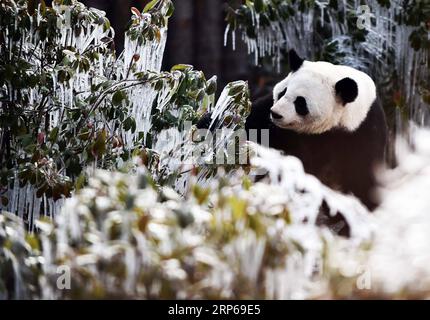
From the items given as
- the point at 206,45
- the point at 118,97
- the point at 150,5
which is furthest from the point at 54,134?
the point at 206,45

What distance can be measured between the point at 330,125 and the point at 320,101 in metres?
0.18

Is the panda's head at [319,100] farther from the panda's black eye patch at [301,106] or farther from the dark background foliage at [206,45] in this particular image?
the dark background foliage at [206,45]

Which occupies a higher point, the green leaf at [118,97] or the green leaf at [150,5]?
the green leaf at [150,5]

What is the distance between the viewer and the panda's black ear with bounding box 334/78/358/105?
4.39 meters

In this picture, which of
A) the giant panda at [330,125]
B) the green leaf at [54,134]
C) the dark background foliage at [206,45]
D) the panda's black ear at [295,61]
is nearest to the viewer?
the green leaf at [54,134]

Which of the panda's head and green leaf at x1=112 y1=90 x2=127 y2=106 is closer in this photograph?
green leaf at x1=112 y1=90 x2=127 y2=106

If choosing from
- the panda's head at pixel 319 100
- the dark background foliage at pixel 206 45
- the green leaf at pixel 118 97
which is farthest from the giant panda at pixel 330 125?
the dark background foliage at pixel 206 45

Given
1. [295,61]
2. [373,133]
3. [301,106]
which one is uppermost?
[295,61]

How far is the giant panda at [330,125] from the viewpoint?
450 cm

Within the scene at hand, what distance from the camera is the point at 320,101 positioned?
452cm

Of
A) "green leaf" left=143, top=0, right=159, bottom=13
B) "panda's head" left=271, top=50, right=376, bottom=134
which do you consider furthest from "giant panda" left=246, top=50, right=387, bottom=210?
"green leaf" left=143, top=0, right=159, bottom=13

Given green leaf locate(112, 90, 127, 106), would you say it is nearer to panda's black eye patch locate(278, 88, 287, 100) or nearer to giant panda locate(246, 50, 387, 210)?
giant panda locate(246, 50, 387, 210)

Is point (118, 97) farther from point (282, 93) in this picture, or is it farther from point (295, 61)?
point (295, 61)
